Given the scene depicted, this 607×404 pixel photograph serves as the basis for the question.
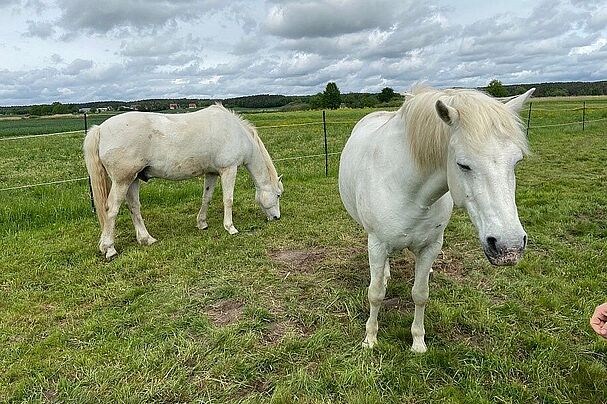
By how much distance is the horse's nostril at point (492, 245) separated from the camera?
191 centimetres

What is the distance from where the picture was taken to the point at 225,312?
369cm

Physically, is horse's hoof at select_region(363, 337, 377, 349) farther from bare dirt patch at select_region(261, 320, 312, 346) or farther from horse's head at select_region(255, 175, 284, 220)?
horse's head at select_region(255, 175, 284, 220)

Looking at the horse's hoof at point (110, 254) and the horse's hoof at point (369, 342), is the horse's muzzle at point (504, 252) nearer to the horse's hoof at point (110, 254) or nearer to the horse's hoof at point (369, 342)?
the horse's hoof at point (369, 342)

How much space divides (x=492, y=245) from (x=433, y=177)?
2.16 ft

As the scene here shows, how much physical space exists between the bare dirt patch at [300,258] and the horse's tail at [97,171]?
2.15 metres

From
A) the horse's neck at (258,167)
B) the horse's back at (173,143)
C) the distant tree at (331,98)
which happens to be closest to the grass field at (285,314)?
the horse's neck at (258,167)

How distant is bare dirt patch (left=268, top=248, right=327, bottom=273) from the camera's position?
182 inches

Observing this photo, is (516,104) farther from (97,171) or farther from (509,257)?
(97,171)

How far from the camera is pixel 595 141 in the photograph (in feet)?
45.1

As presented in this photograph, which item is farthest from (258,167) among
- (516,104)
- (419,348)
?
(516,104)

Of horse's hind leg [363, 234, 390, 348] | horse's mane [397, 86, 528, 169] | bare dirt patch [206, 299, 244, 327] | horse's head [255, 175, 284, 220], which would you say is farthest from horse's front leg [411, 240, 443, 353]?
horse's head [255, 175, 284, 220]

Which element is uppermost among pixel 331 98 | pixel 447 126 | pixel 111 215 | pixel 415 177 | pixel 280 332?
pixel 331 98

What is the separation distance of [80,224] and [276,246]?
10.4ft

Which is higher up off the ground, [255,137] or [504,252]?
[255,137]
